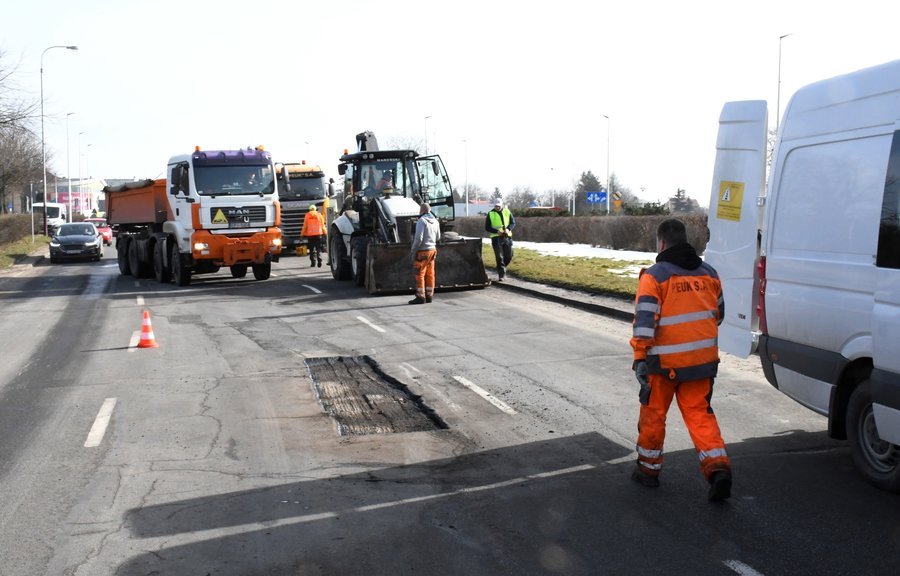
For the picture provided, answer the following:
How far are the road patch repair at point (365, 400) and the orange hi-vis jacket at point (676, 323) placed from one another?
8.41 ft

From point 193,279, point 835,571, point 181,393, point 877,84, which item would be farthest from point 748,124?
point 193,279

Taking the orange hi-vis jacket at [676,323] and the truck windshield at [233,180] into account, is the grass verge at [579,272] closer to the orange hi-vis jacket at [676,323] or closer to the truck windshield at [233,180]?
the truck windshield at [233,180]

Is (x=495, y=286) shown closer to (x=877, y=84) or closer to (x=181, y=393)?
(x=181, y=393)

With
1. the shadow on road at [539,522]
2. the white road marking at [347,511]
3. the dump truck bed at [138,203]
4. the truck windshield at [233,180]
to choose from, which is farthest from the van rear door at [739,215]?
the dump truck bed at [138,203]

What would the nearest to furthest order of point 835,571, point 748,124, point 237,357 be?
point 835,571 < point 748,124 < point 237,357

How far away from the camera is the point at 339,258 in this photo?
74.1 ft

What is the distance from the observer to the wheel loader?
19.4 metres

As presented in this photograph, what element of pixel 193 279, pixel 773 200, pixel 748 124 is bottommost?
pixel 193 279

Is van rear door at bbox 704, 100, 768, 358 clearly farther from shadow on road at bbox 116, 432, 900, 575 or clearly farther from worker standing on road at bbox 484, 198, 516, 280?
worker standing on road at bbox 484, 198, 516, 280

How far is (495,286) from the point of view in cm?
2128

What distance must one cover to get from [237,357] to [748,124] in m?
7.10

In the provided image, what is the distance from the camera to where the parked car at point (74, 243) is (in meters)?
34.7

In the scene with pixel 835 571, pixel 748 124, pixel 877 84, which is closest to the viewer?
pixel 835 571

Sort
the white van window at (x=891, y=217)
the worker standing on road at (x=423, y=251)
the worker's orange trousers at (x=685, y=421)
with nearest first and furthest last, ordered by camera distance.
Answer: the white van window at (x=891, y=217) → the worker's orange trousers at (x=685, y=421) → the worker standing on road at (x=423, y=251)
